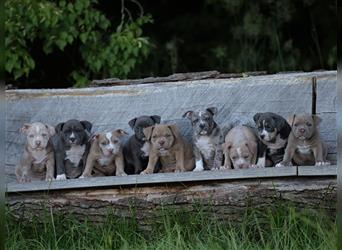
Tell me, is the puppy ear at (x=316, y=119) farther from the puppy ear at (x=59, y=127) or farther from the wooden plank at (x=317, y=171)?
the puppy ear at (x=59, y=127)

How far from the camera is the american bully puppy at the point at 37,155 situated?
4.52 metres

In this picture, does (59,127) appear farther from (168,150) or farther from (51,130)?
(168,150)

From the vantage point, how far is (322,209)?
164 inches

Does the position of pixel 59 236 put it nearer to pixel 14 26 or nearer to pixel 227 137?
pixel 227 137

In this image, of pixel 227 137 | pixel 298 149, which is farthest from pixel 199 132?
pixel 298 149

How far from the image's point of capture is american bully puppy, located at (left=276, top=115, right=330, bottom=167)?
4.31 meters

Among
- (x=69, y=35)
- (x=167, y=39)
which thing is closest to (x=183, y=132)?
(x=69, y=35)

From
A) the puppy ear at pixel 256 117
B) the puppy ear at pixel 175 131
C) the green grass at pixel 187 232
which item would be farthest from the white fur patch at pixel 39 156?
the puppy ear at pixel 256 117

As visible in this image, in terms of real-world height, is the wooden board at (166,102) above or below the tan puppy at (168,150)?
above

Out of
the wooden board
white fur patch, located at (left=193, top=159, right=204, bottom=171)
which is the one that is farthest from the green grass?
the wooden board

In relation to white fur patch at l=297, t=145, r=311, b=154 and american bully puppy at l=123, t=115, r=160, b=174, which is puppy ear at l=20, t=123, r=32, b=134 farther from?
white fur patch at l=297, t=145, r=311, b=154

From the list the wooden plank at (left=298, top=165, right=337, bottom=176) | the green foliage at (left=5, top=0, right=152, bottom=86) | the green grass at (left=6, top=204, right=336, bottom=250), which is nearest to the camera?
the green grass at (left=6, top=204, right=336, bottom=250)

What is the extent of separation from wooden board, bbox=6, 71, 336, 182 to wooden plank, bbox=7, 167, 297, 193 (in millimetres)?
469

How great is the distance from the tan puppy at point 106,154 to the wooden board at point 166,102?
35cm
